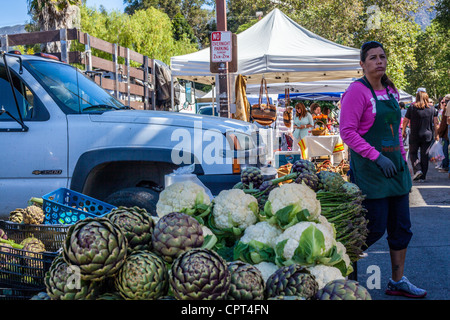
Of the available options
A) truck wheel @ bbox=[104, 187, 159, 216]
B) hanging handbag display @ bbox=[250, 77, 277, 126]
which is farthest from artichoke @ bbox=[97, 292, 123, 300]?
hanging handbag display @ bbox=[250, 77, 277, 126]

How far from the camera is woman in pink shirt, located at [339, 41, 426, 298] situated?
3.83 meters

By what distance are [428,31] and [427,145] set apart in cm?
4631

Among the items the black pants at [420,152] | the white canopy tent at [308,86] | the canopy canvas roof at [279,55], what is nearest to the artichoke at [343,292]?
the canopy canvas roof at [279,55]

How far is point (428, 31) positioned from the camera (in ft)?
174

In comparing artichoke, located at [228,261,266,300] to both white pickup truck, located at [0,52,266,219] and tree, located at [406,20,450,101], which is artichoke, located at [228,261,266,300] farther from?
tree, located at [406,20,450,101]

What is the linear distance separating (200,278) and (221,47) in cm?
647

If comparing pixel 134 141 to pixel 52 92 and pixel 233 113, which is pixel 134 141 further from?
pixel 233 113

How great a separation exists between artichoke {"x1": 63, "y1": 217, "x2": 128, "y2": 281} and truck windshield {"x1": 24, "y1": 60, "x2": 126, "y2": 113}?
139 inches

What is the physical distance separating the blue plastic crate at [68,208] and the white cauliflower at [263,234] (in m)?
0.87

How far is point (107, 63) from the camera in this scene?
33.7 ft

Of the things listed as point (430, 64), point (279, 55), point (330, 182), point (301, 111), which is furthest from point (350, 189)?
point (430, 64)

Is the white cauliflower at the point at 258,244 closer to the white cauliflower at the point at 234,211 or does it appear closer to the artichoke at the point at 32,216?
the white cauliflower at the point at 234,211

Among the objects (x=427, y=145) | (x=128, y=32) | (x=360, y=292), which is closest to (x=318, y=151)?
(x=427, y=145)

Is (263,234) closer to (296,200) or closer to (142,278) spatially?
(296,200)
